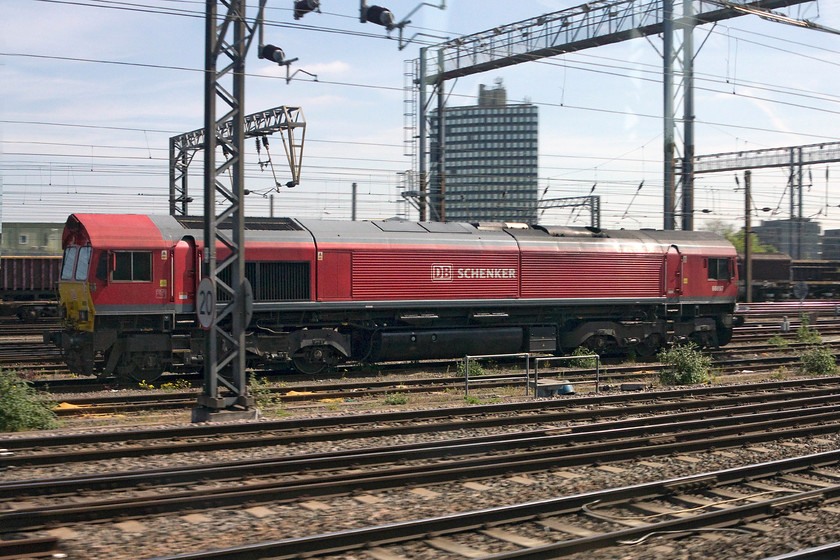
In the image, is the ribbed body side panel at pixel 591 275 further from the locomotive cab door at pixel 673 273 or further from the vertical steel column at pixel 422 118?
the vertical steel column at pixel 422 118

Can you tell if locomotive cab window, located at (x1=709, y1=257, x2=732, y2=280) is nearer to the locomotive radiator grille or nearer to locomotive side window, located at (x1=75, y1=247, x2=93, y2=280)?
the locomotive radiator grille

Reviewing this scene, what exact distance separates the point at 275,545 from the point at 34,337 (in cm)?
2625

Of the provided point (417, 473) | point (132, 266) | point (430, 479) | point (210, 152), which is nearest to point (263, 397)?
point (132, 266)

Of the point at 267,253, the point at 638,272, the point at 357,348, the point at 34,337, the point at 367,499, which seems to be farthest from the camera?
the point at 34,337

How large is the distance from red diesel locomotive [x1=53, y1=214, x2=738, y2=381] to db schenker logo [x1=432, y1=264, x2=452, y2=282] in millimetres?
51

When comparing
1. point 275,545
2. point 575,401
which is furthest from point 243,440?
point 575,401

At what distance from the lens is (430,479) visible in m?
9.40

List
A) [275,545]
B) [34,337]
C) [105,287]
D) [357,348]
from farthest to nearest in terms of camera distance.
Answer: [34,337], [357,348], [105,287], [275,545]

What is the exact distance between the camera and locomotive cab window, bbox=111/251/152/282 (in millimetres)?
16938

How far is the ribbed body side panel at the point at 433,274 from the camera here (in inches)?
768

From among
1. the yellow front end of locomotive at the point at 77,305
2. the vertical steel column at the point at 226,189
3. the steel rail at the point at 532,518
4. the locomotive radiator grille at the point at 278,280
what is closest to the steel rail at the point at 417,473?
the steel rail at the point at 532,518

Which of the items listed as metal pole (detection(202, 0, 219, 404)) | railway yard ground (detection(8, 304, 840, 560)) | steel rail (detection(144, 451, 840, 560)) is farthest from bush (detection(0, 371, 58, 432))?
steel rail (detection(144, 451, 840, 560))

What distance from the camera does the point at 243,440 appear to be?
11164 mm

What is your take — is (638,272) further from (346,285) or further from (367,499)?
(367,499)
